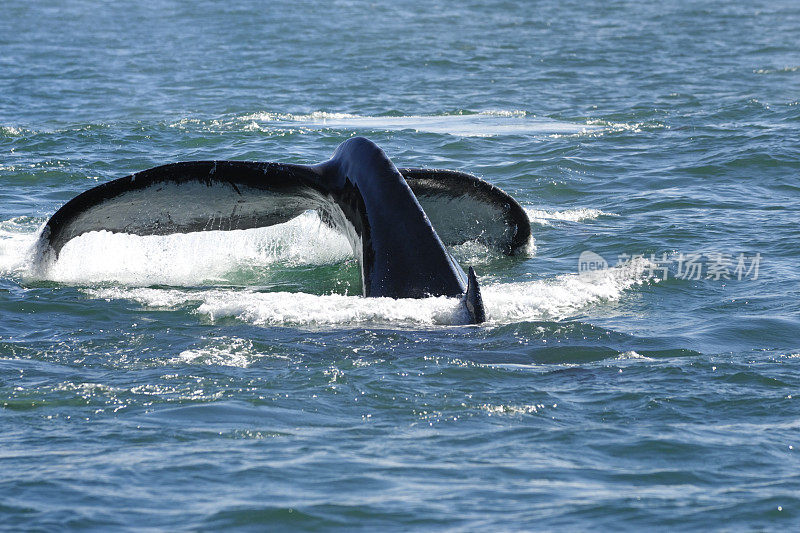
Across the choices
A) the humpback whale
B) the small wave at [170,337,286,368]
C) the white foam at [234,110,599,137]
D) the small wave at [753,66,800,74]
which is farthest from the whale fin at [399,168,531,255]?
the small wave at [753,66,800,74]

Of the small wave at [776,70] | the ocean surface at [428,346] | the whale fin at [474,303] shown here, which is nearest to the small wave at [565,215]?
the ocean surface at [428,346]

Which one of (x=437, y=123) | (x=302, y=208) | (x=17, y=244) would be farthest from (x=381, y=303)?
(x=437, y=123)

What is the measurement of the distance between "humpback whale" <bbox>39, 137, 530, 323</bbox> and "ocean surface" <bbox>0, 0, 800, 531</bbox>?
34cm

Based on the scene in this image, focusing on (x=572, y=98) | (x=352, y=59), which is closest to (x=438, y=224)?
(x=572, y=98)

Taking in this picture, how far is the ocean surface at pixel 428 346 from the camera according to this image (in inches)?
227

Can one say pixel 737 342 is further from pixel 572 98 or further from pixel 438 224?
pixel 572 98

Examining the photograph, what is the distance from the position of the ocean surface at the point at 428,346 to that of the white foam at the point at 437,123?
0.43 ft

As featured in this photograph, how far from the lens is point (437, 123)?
861 inches

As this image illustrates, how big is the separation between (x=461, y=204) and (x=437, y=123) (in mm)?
11506

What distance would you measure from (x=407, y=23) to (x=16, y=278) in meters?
30.4

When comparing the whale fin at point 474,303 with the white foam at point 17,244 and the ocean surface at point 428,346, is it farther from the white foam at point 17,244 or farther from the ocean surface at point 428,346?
the white foam at point 17,244

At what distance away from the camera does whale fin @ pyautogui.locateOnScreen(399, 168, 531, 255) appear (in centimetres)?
1031

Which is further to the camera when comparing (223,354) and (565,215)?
(565,215)

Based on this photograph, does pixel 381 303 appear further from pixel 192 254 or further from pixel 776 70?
pixel 776 70
